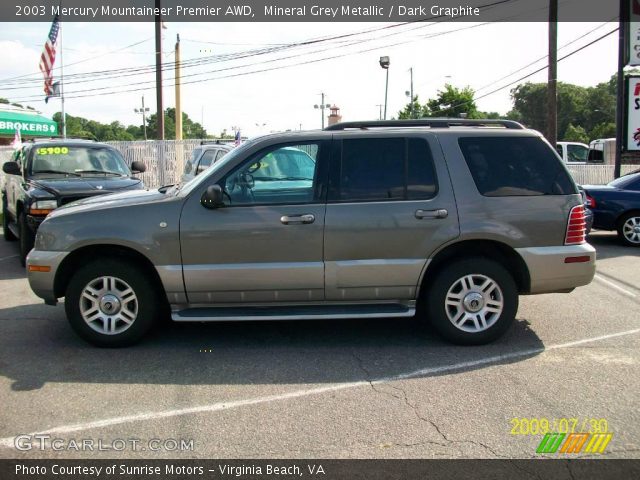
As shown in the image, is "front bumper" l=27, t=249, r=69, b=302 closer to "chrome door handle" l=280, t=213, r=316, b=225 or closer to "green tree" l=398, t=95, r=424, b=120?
"chrome door handle" l=280, t=213, r=316, b=225

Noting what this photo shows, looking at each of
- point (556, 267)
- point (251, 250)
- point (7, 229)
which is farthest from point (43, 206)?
point (556, 267)

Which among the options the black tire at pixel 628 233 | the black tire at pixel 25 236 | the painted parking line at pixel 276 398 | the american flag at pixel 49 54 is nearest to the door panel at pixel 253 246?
the painted parking line at pixel 276 398

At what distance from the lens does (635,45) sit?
14.5 m

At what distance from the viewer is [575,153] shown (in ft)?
66.7

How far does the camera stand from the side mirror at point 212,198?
500 cm

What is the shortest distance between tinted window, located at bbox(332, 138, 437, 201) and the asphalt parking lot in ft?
4.52

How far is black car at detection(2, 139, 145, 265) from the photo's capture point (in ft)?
27.9

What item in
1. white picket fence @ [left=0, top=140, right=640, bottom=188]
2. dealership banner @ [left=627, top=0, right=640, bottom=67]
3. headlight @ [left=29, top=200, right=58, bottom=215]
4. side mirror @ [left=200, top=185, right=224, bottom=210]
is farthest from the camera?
white picket fence @ [left=0, top=140, right=640, bottom=188]

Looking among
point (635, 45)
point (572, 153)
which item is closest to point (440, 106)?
point (572, 153)

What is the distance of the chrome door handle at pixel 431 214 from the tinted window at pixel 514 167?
1.34ft

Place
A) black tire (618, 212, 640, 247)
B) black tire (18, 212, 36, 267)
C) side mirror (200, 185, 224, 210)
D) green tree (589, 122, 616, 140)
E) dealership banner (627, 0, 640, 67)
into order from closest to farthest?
side mirror (200, 185, 224, 210) < black tire (18, 212, 36, 267) < black tire (618, 212, 640, 247) < dealership banner (627, 0, 640, 67) < green tree (589, 122, 616, 140)

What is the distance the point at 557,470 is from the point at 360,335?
256 cm

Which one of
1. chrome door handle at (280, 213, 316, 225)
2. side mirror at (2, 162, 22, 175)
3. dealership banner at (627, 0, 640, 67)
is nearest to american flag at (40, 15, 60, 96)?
side mirror at (2, 162, 22, 175)

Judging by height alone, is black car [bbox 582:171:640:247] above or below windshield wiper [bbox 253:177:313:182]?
below
